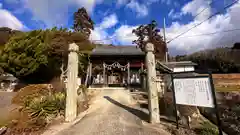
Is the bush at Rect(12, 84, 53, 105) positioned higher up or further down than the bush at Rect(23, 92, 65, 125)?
higher up

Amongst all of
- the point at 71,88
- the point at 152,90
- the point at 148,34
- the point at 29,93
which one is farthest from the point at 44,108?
the point at 148,34

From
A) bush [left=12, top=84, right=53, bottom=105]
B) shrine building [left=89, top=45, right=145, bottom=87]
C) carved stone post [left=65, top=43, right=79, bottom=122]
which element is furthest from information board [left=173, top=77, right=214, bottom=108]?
shrine building [left=89, top=45, right=145, bottom=87]

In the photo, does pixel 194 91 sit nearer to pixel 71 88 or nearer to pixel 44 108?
pixel 71 88

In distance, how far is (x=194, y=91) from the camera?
4016 millimetres

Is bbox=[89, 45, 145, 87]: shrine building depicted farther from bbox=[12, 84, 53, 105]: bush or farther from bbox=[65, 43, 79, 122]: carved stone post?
bbox=[65, 43, 79, 122]: carved stone post

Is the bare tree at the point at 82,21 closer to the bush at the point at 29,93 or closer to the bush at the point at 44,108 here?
the bush at the point at 29,93

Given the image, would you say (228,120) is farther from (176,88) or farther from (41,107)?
(41,107)

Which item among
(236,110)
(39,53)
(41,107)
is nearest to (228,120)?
(236,110)

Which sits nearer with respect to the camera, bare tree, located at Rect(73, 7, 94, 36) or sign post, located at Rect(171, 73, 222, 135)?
sign post, located at Rect(171, 73, 222, 135)

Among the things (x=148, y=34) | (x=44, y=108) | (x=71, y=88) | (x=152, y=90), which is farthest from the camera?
(x=148, y=34)

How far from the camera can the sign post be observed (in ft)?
11.7

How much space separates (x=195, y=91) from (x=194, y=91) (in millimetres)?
32

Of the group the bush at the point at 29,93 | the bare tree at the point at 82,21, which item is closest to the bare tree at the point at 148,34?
the bare tree at the point at 82,21

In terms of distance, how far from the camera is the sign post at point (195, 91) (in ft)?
11.7
